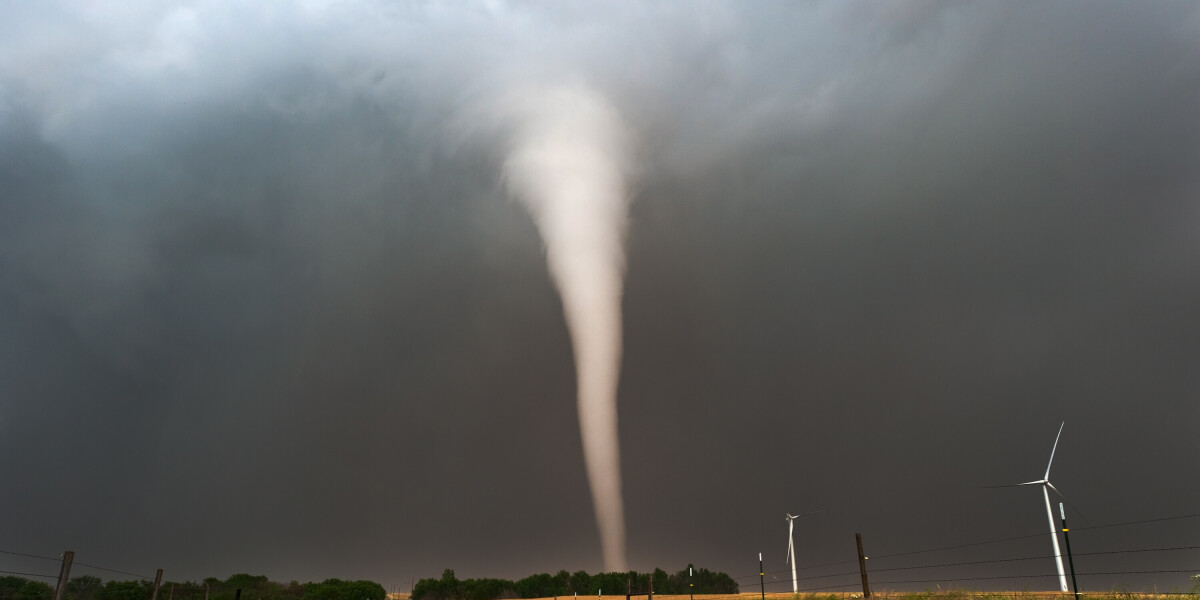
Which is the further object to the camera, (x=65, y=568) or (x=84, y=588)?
(x=84, y=588)

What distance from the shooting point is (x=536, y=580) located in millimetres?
156375

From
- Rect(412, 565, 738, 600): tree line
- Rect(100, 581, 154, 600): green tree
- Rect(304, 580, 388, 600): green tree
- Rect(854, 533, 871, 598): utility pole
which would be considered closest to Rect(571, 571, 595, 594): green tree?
Rect(412, 565, 738, 600): tree line

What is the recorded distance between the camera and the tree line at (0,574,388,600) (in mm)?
85000

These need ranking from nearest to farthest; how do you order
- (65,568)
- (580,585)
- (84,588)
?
(65,568)
(84,588)
(580,585)

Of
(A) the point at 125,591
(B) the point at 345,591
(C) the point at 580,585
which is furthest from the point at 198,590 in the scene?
(C) the point at 580,585

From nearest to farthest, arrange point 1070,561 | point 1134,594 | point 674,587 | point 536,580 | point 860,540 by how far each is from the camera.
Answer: point 1070,561 → point 1134,594 → point 860,540 → point 674,587 → point 536,580

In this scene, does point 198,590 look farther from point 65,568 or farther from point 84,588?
point 65,568

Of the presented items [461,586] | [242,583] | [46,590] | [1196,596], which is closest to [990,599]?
[1196,596]

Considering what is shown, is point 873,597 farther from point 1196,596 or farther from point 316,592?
point 316,592

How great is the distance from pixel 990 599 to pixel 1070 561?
7992 mm

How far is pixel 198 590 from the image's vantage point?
10338 centimetres

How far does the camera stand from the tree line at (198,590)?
279 feet

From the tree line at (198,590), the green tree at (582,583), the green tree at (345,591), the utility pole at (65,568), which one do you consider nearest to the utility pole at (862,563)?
the utility pole at (65,568)

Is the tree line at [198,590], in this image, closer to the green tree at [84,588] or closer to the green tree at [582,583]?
the green tree at [84,588]
